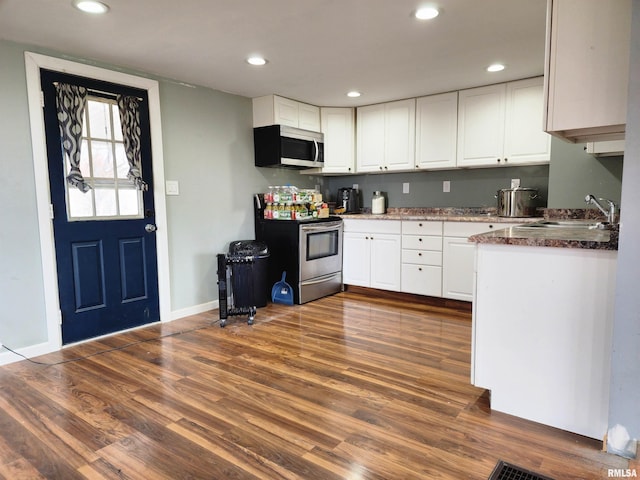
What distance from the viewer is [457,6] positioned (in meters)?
2.28

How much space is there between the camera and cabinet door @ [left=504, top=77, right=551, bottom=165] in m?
3.69

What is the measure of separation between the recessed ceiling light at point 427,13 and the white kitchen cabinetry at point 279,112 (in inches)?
82.1

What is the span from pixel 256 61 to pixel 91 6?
1.22 m

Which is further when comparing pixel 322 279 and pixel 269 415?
pixel 322 279

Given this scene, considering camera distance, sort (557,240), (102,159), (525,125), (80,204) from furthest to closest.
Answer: (525,125)
(102,159)
(80,204)
(557,240)

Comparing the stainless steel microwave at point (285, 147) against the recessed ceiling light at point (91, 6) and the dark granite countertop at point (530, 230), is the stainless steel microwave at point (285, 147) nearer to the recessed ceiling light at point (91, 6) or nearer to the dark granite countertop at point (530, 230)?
the dark granite countertop at point (530, 230)

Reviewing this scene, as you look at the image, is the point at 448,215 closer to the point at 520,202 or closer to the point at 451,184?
the point at 451,184

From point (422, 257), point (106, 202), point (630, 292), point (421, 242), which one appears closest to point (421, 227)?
point (421, 242)

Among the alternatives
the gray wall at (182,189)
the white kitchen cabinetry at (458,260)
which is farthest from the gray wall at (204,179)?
the white kitchen cabinetry at (458,260)

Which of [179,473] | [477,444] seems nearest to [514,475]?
[477,444]

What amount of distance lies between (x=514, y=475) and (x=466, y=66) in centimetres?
301

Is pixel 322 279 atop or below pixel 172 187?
below

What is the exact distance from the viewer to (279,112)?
425 cm

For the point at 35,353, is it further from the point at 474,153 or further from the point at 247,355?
the point at 474,153
